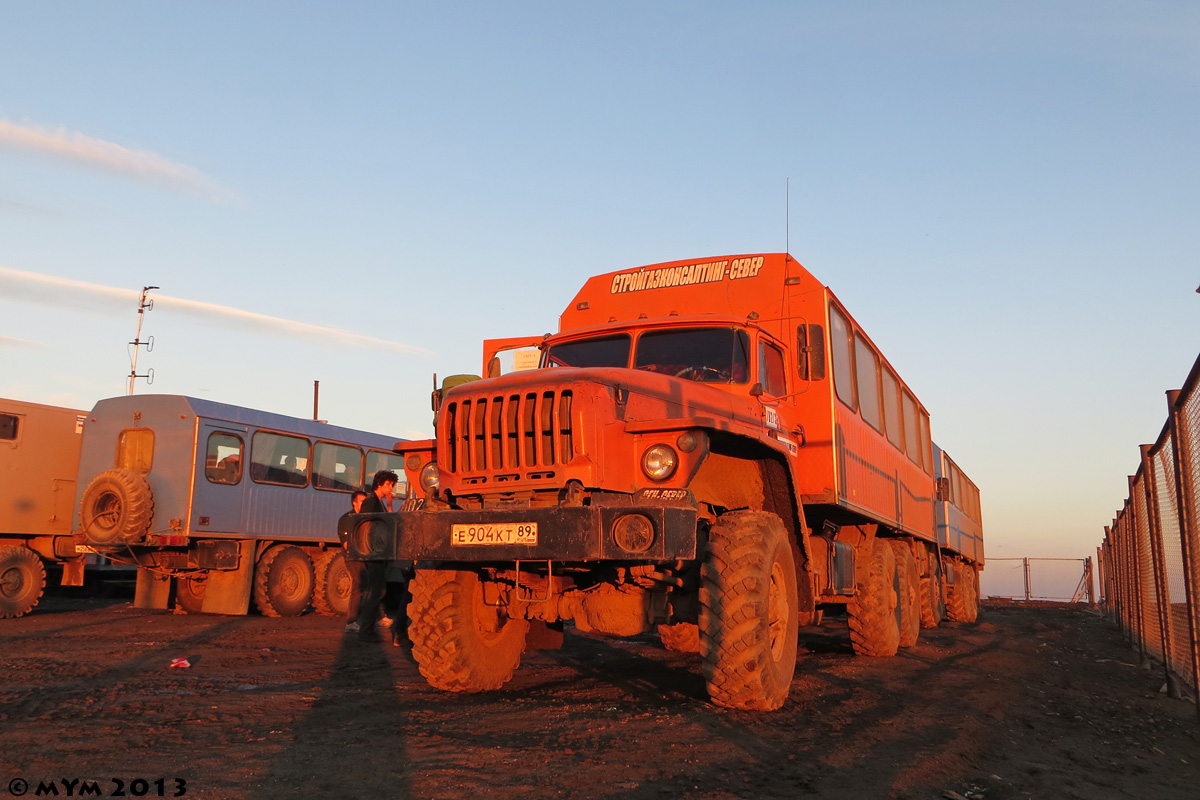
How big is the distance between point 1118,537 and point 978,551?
11.3 metres

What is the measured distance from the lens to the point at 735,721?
5582 mm

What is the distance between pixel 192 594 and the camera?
1463cm

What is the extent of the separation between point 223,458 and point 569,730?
10750mm

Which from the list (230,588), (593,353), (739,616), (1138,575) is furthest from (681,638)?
(230,588)

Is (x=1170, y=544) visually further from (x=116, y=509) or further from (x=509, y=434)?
(x=116, y=509)

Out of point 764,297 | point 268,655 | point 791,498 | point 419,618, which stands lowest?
point 268,655

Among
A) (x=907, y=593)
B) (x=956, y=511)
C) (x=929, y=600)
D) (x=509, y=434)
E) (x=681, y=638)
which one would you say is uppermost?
(x=956, y=511)

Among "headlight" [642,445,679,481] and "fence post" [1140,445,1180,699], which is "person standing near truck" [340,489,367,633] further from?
"fence post" [1140,445,1180,699]

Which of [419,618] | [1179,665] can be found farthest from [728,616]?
[1179,665]

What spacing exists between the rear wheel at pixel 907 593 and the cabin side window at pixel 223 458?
392 inches

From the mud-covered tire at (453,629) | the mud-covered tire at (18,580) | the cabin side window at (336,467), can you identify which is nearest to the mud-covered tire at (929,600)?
the mud-covered tire at (453,629)

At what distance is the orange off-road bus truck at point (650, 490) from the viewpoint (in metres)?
5.68

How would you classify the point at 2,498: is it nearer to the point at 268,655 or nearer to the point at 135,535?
the point at 135,535

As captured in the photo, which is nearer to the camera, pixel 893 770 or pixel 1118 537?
pixel 893 770
